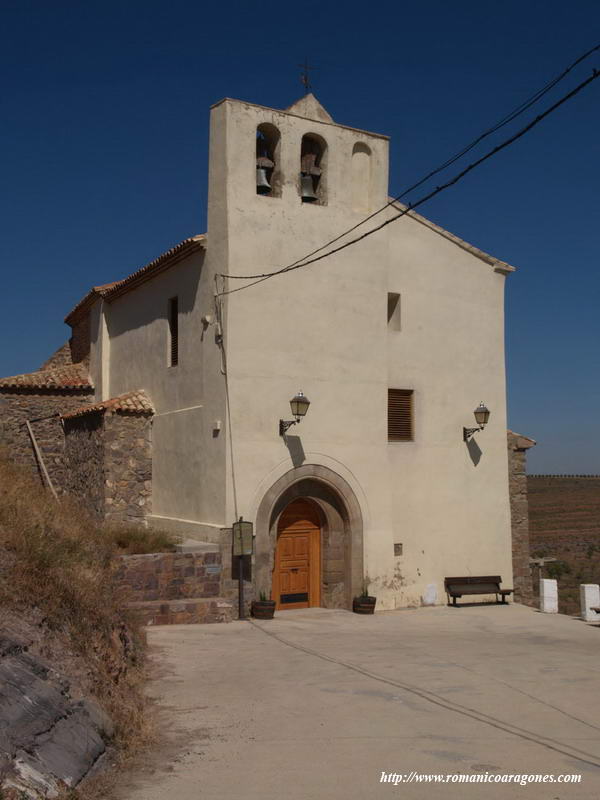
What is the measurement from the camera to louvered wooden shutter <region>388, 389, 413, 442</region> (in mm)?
16562

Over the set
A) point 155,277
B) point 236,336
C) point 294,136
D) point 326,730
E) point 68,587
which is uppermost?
point 294,136

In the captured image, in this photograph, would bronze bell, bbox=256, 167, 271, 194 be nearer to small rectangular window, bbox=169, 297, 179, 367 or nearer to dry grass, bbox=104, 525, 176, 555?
small rectangular window, bbox=169, 297, 179, 367

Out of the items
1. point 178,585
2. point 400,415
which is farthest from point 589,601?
point 178,585

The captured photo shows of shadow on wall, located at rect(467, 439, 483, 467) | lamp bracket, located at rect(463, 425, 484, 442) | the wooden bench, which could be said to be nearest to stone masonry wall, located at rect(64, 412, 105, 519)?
the wooden bench

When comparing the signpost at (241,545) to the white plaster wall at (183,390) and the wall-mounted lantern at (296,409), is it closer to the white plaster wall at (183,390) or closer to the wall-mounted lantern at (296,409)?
the white plaster wall at (183,390)

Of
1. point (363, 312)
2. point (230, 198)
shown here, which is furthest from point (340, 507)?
point (230, 198)

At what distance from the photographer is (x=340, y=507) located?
15453mm

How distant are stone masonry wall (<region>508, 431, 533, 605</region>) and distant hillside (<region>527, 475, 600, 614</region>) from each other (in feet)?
20.2

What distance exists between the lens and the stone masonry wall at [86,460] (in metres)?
16.8

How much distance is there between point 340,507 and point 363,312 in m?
3.84

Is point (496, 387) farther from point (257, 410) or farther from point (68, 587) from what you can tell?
point (68, 587)

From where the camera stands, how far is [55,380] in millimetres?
21297

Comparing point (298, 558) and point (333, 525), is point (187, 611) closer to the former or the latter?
point (298, 558)

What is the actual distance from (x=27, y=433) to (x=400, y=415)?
986 centimetres
